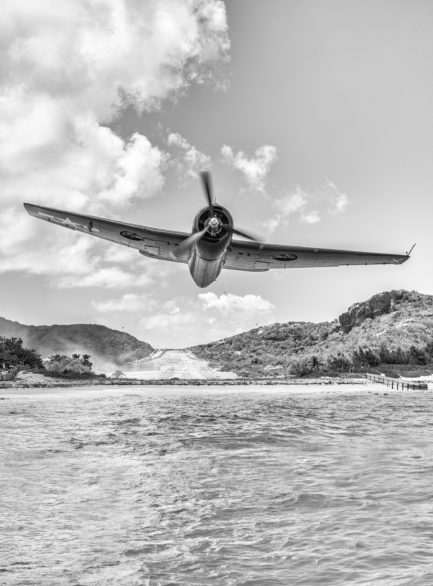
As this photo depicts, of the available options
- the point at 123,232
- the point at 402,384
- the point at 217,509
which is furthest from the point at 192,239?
the point at 402,384

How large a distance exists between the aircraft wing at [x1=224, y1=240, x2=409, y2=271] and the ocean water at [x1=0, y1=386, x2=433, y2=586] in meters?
12.1

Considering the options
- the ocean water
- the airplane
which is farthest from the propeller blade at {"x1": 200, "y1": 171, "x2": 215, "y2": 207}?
the ocean water

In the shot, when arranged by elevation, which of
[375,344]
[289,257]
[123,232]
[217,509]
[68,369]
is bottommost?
[217,509]

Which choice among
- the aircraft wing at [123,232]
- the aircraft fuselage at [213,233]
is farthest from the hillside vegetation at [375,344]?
the aircraft fuselage at [213,233]

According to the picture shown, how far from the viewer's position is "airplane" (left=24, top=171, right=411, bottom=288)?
78.9ft

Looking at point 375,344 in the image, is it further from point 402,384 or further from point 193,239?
point 193,239

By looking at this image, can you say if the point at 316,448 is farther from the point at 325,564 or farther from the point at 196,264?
the point at 196,264

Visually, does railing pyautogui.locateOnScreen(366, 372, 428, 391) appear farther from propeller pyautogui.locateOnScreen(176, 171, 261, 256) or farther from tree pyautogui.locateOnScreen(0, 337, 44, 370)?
tree pyautogui.locateOnScreen(0, 337, 44, 370)

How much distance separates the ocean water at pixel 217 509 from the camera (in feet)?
20.1

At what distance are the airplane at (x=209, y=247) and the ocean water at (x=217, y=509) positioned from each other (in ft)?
31.6

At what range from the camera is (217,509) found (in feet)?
29.7

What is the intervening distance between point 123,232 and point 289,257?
33.4 ft

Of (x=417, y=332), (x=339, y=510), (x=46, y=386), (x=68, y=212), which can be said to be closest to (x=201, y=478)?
(x=339, y=510)

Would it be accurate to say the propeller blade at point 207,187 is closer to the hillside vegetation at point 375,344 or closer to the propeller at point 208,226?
the propeller at point 208,226
